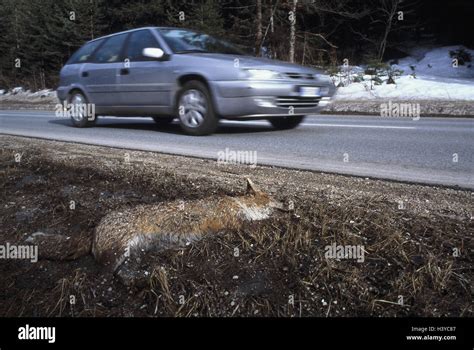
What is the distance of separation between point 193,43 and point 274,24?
597 inches

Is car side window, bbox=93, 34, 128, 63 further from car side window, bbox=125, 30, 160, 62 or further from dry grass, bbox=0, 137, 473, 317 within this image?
dry grass, bbox=0, 137, 473, 317

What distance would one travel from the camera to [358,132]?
6.77 m

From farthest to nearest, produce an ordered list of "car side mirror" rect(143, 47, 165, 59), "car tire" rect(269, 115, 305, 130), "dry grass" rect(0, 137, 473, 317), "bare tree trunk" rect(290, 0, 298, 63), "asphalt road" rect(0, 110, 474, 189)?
"bare tree trunk" rect(290, 0, 298, 63) → "car tire" rect(269, 115, 305, 130) → "car side mirror" rect(143, 47, 165, 59) → "asphalt road" rect(0, 110, 474, 189) → "dry grass" rect(0, 137, 473, 317)

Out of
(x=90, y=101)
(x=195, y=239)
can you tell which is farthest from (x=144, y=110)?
(x=195, y=239)

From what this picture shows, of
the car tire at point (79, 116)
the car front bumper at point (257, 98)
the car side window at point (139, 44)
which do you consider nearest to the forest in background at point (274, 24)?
the car tire at point (79, 116)

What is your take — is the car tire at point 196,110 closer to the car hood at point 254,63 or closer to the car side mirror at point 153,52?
the car hood at point 254,63

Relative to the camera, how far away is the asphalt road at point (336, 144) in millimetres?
4117

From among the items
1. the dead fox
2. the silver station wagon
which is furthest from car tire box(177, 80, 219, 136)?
the dead fox

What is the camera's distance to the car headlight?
5.97m

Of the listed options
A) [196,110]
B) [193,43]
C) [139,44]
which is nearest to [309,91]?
[196,110]

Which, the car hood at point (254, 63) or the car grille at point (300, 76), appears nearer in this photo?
the car hood at point (254, 63)

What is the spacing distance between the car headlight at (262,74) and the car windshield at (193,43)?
3.02 ft

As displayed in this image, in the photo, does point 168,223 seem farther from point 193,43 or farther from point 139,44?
point 139,44

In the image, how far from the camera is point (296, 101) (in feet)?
20.8
